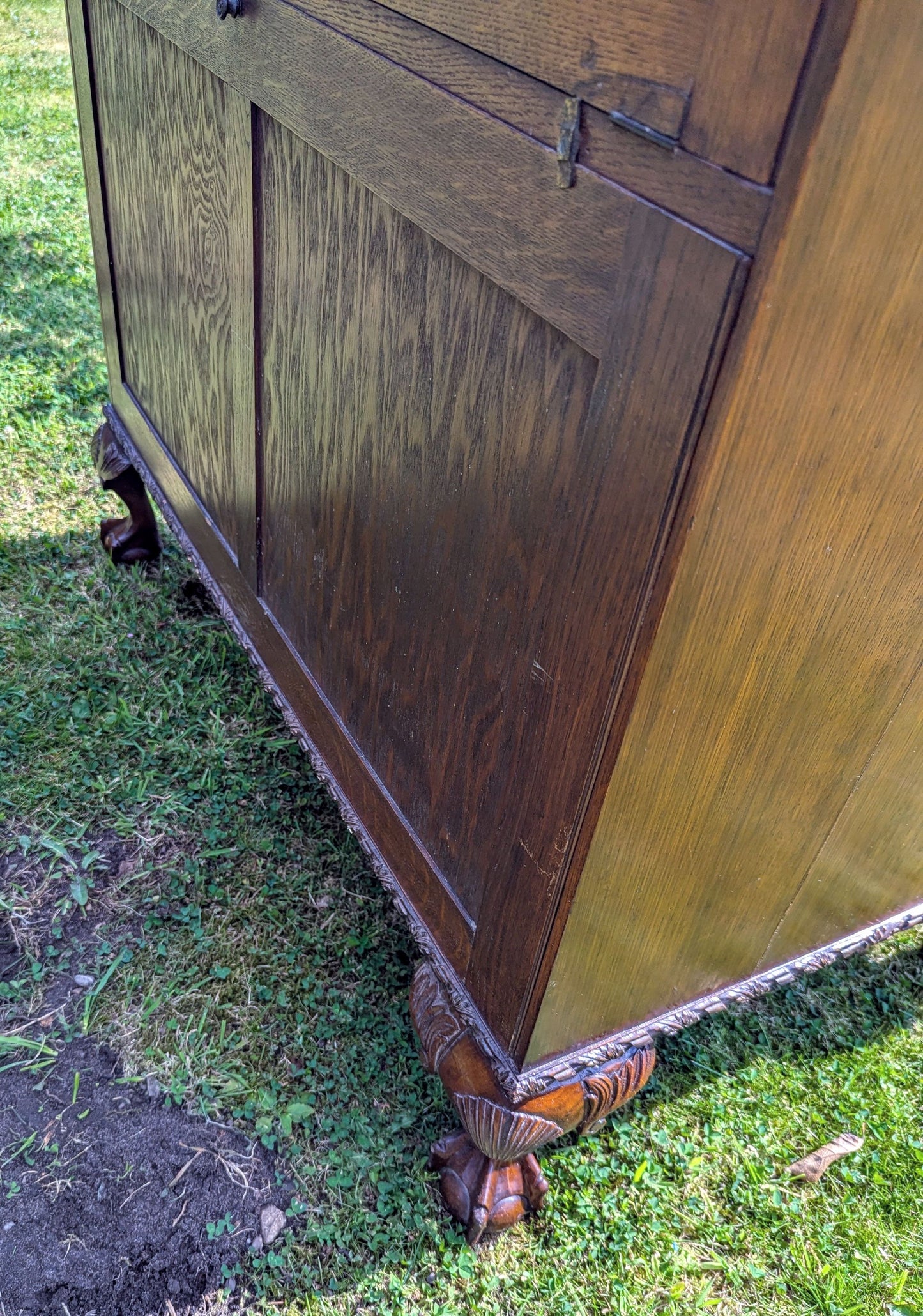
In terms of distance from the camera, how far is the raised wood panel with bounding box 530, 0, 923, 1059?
1.98ft

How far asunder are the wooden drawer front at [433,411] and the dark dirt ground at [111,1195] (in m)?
0.49

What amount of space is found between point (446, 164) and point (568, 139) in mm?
191

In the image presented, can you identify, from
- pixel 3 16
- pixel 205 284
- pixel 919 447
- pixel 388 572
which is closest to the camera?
pixel 919 447

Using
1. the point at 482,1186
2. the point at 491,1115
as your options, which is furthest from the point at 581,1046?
the point at 482,1186

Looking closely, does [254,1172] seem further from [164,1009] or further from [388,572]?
[388,572]

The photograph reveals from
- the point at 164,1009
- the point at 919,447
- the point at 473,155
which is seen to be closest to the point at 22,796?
the point at 164,1009

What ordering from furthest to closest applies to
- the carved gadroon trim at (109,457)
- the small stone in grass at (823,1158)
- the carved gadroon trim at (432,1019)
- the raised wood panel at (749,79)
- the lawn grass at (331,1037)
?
1. the carved gadroon trim at (109,457)
2. the small stone in grass at (823,1158)
3. the lawn grass at (331,1037)
4. the carved gadroon trim at (432,1019)
5. the raised wood panel at (749,79)

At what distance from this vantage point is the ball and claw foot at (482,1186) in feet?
4.29

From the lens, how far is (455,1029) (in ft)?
4.05

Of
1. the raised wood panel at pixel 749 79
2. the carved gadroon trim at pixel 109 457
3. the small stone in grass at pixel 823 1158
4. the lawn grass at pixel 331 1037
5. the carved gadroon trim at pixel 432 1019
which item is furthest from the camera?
the carved gadroon trim at pixel 109 457

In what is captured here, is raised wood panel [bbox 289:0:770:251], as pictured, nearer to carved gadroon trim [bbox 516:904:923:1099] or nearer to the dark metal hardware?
the dark metal hardware

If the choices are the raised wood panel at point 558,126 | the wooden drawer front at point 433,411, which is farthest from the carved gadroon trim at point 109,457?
the raised wood panel at point 558,126

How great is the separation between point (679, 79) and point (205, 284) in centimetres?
104

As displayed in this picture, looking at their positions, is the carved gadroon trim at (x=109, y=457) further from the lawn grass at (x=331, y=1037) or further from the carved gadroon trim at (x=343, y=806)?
the lawn grass at (x=331, y=1037)
